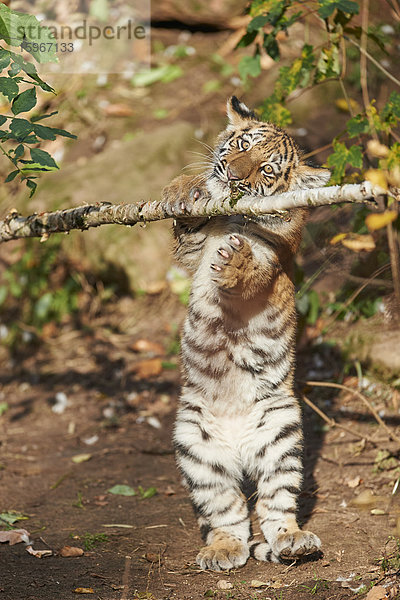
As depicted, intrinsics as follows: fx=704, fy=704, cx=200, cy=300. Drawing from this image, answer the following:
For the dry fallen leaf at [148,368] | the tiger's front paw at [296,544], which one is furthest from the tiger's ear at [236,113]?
the dry fallen leaf at [148,368]

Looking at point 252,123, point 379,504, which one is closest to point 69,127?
point 252,123

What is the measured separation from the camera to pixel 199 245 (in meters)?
4.33

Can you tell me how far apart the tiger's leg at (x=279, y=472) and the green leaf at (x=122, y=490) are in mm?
1145

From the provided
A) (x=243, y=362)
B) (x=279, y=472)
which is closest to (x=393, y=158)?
(x=243, y=362)

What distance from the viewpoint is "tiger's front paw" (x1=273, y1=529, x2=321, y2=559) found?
12.0 feet

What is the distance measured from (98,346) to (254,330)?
11.6 ft

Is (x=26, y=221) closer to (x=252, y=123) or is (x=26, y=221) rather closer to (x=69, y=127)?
(x=252, y=123)

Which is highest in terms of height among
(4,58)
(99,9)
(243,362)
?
(4,58)

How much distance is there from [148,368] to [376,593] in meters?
3.96

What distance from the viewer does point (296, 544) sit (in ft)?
12.1

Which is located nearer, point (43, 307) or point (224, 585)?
point (224, 585)

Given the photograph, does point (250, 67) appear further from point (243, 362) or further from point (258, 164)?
point (243, 362)

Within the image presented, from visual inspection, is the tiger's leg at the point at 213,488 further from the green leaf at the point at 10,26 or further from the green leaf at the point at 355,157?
the green leaf at the point at 10,26

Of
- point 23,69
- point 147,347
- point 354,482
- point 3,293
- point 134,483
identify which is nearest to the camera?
point 23,69
